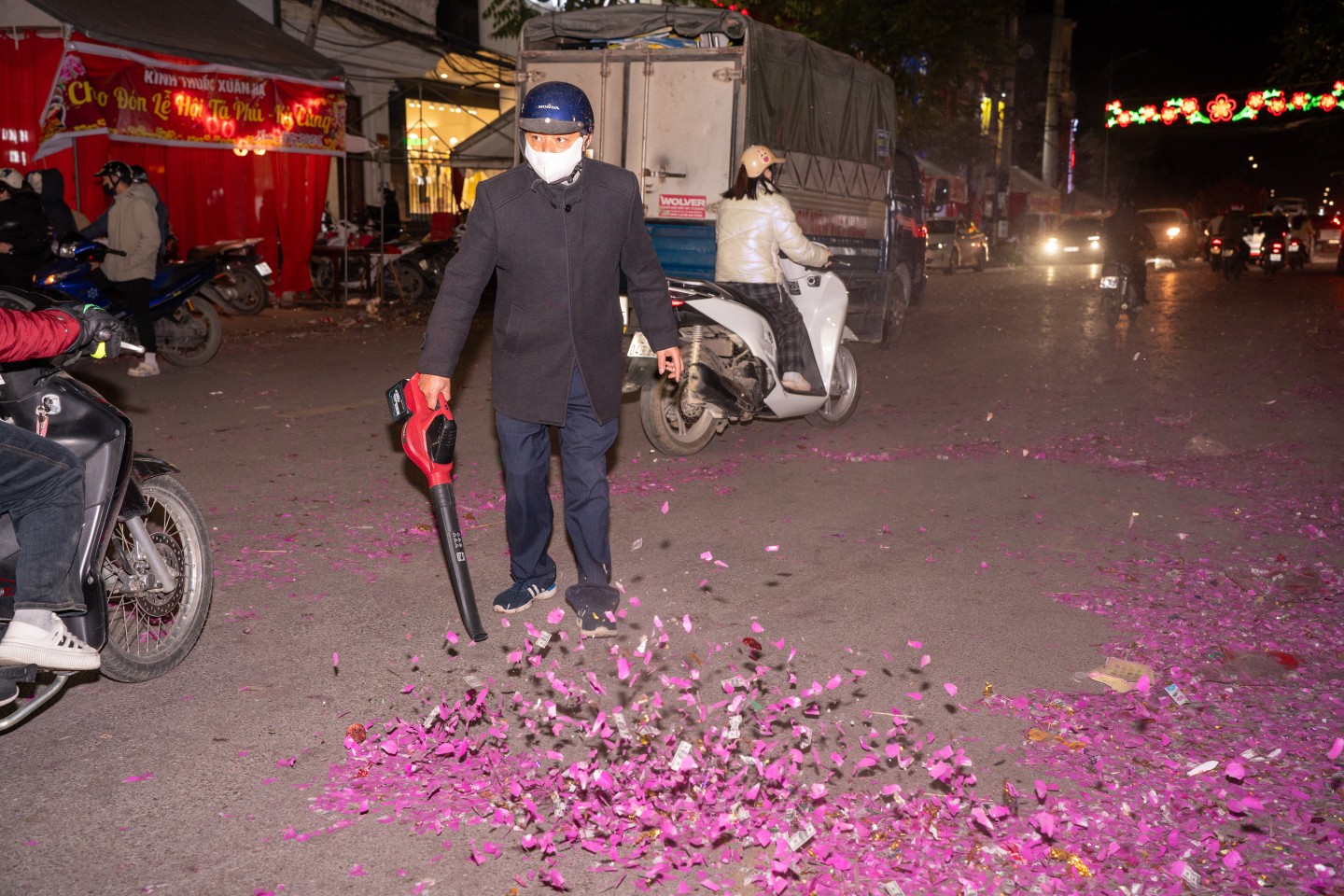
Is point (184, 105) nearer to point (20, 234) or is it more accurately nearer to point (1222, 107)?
point (20, 234)

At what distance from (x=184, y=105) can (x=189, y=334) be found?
5801mm

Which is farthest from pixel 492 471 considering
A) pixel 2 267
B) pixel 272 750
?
pixel 2 267

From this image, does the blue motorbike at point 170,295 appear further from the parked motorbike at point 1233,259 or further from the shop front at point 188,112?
the parked motorbike at point 1233,259

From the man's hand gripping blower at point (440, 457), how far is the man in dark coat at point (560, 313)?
0.28ft

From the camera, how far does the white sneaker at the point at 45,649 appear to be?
3469 millimetres

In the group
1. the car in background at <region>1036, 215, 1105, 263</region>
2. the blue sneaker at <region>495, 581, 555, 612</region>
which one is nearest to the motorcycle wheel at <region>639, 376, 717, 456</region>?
the blue sneaker at <region>495, 581, 555, 612</region>

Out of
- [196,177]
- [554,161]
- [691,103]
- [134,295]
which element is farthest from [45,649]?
[196,177]

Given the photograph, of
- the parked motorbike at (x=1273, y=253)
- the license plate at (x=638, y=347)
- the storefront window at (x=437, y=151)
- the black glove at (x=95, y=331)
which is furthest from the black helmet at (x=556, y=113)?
the parked motorbike at (x=1273, y=253)

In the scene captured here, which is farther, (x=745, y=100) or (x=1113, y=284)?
(x=1113, y=284)

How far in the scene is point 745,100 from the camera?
12180 millimetres

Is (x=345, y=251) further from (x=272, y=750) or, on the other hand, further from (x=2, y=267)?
(x=272, y=750)

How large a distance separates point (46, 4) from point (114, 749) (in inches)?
524

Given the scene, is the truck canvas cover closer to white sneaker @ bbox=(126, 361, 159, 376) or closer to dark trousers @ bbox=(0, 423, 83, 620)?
white sneaker @ bbox=(126, 361, 159, 376)

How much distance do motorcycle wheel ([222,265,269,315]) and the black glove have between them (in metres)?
13.4
